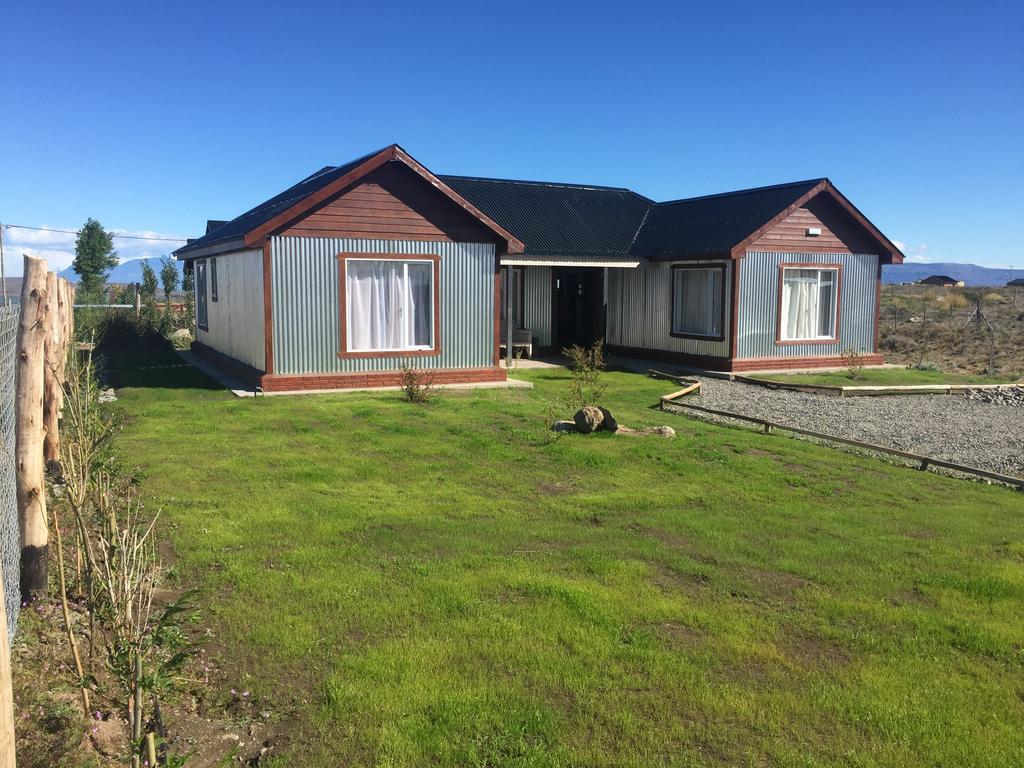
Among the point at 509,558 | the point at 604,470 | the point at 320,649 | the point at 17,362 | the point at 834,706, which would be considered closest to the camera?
the point at 834,706

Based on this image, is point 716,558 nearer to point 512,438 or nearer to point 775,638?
point 775,638

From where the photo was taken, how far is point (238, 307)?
57.0 feet

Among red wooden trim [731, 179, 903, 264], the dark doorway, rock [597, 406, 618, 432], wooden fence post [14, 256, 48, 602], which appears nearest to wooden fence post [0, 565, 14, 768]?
wooden fence post [14, 256, 48, 602]

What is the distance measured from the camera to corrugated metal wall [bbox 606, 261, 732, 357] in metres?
21.3

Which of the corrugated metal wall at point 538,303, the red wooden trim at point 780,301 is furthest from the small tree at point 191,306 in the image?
the red wooden trim at point 780,301

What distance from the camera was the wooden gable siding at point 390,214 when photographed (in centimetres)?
1514

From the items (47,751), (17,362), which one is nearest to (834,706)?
(47,751)

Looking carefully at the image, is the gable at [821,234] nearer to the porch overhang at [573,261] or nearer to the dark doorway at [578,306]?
the porch overhang at [573,261]

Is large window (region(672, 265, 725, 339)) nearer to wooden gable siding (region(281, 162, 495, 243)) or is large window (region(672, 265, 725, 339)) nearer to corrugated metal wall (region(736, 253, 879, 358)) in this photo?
corrugated metal wall (region(736, 253, 879, 358))

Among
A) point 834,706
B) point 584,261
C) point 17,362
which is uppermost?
point 584,261

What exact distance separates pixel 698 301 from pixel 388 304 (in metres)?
8.53

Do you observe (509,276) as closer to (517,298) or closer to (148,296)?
(517,298)

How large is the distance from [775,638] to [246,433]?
8.17 metres

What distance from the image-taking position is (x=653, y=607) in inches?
219
